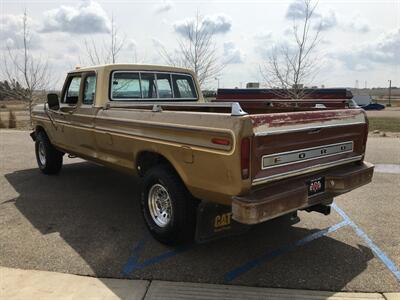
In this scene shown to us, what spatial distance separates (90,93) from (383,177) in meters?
5.43

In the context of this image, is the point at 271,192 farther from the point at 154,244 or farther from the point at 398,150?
the point at 398,150

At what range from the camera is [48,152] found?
791cm

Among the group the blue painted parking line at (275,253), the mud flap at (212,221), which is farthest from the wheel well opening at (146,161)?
the blue painted parking line at (275,253)

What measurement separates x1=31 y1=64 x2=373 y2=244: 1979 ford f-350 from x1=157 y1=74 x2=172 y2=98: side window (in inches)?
20.3

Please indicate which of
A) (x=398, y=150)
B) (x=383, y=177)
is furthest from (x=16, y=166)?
(x=398, y=150)

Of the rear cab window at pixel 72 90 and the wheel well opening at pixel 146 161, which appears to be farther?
the rear cab window at pixel 72 90

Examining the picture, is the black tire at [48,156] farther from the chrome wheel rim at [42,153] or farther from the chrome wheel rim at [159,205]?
the chrome wheel rim at [159,205]

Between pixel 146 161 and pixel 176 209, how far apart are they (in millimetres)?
938

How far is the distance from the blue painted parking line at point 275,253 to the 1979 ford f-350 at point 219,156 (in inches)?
12.9

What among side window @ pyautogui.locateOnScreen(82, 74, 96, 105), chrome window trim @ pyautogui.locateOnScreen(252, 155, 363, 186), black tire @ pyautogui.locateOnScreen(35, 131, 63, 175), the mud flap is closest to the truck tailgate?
chrome window trim @ pyautogui.locateOnScreen(252, 155, 363, 186)

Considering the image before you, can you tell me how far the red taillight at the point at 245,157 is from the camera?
347cm

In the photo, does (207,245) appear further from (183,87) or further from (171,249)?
(183,87)

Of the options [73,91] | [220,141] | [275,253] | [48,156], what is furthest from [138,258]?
[48,156]

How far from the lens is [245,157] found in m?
3.49
